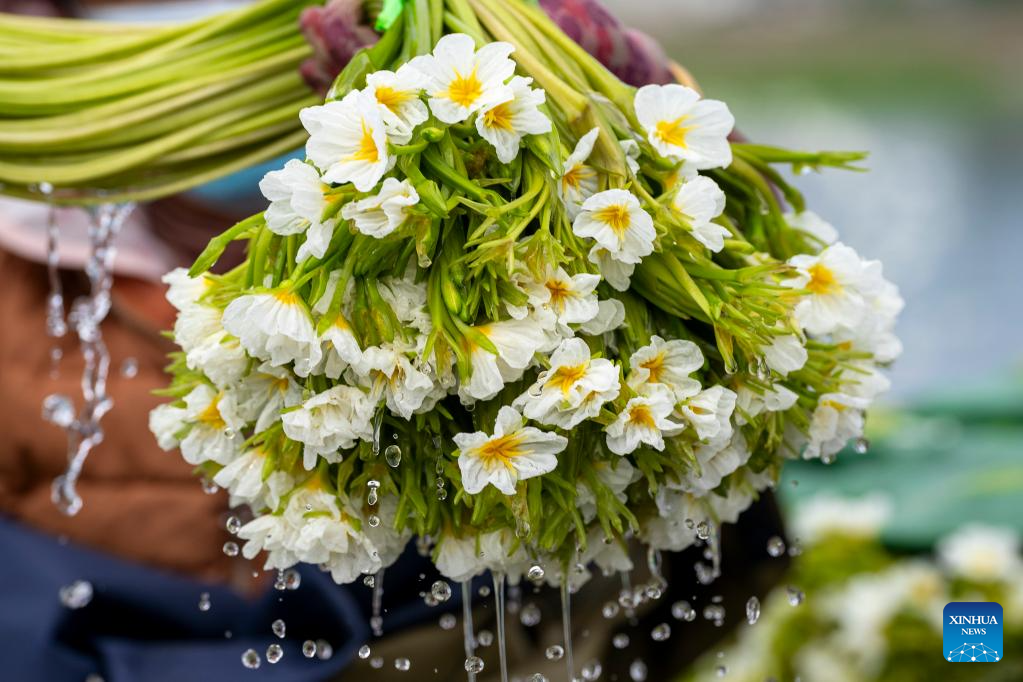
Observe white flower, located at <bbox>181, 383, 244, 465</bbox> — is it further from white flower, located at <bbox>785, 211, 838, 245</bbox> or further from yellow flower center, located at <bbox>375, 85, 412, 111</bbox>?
white flower, located at <bbox>785, 211, 838, 245</bbox>

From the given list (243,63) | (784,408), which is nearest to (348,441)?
(784,408)

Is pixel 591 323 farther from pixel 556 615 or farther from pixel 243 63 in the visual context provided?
pixel 556 615

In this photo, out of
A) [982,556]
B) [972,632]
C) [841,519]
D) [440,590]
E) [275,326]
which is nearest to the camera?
[275,326]

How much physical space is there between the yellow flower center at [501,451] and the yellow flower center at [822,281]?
0.60 feet

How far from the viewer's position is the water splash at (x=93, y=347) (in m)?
0.80

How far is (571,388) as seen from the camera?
1.48 ft

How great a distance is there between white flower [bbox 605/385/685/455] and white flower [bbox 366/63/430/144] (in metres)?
0.16

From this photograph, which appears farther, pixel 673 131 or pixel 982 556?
pixel 982 556

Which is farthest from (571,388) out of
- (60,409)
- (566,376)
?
(60,409)

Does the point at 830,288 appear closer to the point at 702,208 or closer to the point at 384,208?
the point at 702,208

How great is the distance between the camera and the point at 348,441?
18.9 inches

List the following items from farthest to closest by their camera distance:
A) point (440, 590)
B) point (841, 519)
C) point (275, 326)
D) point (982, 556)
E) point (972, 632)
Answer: point (841, 519), point (982, 556), point (972, 632), point (440, 590), point (275, 326)

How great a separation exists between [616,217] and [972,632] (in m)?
0.66

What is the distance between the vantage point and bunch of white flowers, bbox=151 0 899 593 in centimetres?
46
